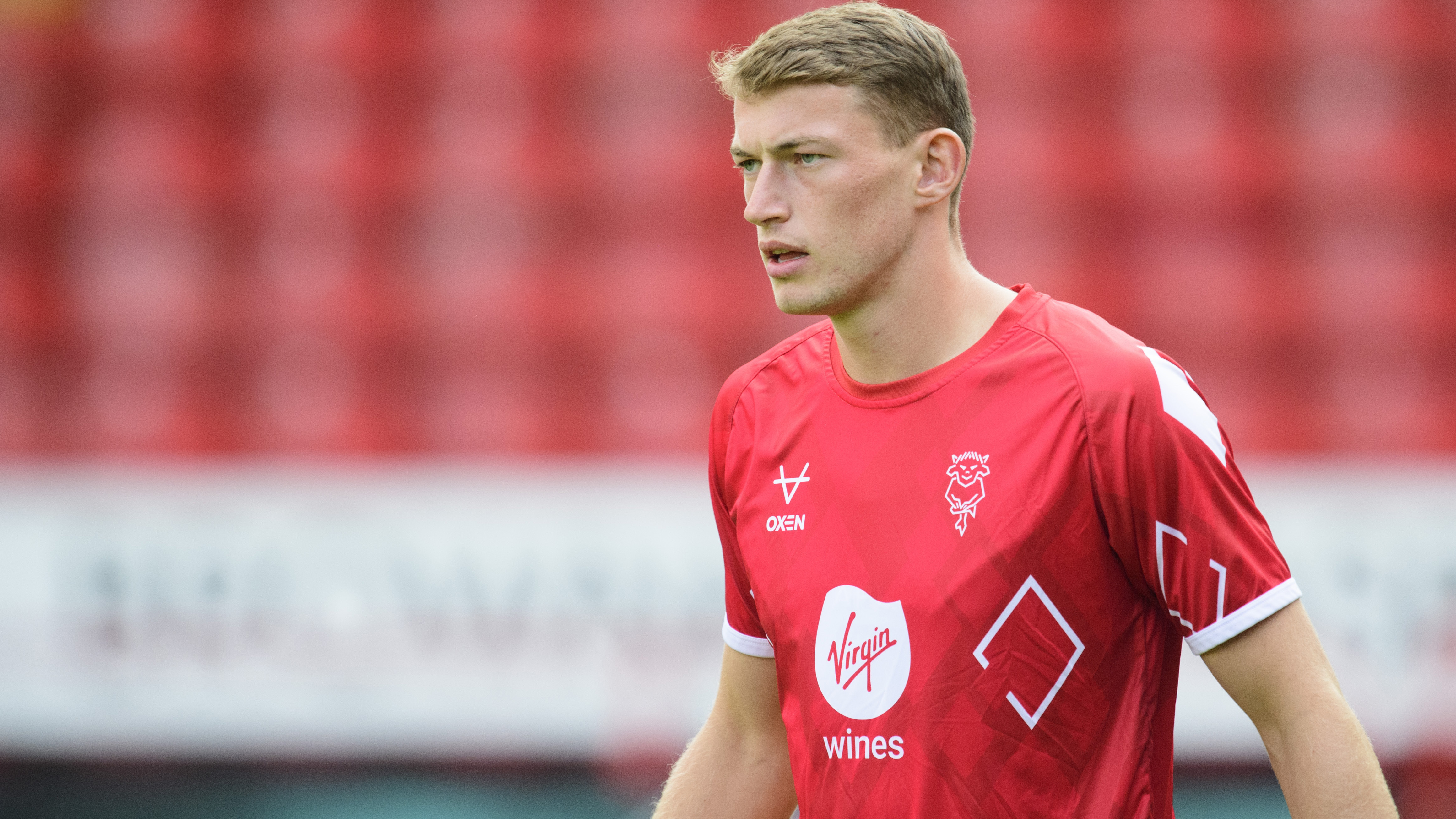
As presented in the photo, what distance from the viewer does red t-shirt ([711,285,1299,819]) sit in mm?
1670

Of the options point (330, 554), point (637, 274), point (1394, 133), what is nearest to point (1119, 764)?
point (330, 554)

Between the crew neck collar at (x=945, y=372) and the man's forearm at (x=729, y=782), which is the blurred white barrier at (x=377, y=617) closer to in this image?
the man's forearm at (x=729, y=782)

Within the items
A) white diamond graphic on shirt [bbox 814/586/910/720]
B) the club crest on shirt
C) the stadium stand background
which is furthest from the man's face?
the stadium stand background

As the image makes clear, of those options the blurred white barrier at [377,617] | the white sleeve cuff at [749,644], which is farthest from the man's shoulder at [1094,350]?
the blurred white barrier at [377,617]

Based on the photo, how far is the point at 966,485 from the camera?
1.82 m

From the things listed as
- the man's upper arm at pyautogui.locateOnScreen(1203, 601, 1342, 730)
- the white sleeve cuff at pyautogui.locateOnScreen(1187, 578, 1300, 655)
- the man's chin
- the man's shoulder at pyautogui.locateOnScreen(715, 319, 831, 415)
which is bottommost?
the man's upper arm at pyautogui.locateOnScreen(1203, 601, 1342, 730)

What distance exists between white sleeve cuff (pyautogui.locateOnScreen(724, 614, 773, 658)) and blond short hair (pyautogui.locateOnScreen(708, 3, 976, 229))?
73 centimetres

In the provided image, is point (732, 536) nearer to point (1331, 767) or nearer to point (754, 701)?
point (754, 701)

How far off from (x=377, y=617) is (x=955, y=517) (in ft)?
7.83

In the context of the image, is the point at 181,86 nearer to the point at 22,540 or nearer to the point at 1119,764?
the point at 22,540

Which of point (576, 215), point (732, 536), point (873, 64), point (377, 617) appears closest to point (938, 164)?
point (873, 64)

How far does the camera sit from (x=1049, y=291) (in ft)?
16.5

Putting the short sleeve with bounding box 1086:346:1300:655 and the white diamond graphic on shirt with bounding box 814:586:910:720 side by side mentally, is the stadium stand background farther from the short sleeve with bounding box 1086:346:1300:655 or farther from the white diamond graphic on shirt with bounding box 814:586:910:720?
the short sleeve with bounding box 1086:346:1300:655

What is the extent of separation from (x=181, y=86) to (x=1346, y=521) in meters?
4.68
